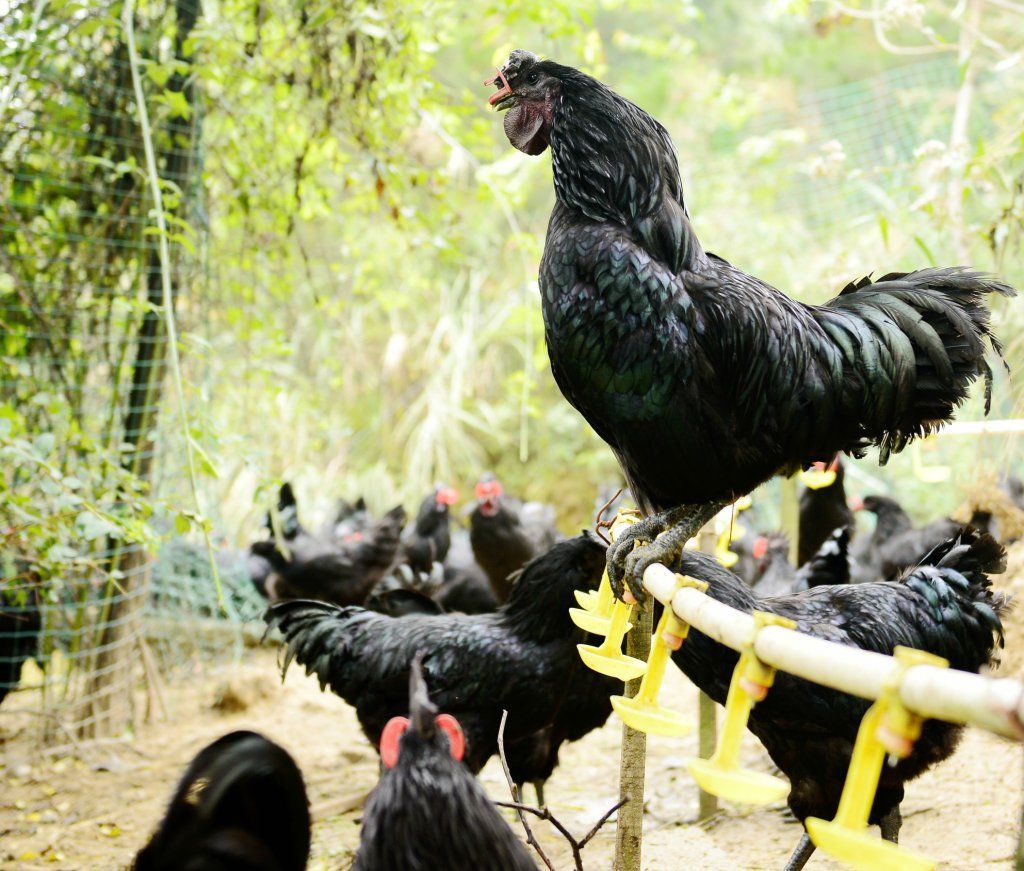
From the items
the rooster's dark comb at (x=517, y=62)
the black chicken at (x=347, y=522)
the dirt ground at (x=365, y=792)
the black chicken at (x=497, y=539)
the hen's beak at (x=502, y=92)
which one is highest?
the rooster's dark comb at (x=517, y=62)

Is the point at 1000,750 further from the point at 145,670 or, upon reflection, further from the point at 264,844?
the point at 145,670

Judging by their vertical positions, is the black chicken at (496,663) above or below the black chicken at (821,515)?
below

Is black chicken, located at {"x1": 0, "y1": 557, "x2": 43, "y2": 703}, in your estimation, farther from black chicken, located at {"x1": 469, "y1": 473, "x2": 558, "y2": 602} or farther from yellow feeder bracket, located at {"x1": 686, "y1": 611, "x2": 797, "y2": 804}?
yellow feeder bracket, located at {"x1": 686, "y1": 611, "x2": 797, "y2": 804}

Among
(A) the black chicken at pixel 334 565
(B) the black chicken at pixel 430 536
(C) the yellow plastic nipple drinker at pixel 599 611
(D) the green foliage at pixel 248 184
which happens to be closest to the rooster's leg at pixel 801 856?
(C) the yellow plastic nipple drinker at pixel 599 611

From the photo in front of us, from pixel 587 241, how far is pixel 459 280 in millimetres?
8184

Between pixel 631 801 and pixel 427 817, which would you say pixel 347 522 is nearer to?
pixel 631 801

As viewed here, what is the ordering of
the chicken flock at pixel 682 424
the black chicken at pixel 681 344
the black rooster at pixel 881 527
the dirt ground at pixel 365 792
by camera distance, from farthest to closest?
the black rooster at pixel 881 527 → the dirt ground at pixel 365 792 → the black chicken at pixel 681 344 → the chicken flock at pixel 682 424

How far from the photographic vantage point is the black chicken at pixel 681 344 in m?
2.01

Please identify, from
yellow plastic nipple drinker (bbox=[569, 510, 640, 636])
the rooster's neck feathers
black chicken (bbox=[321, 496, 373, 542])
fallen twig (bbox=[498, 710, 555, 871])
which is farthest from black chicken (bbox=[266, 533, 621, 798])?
black chicken (bbox=[321, 496, 373, 542])

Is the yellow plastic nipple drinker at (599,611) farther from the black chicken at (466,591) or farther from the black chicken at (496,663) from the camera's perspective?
the black chicken at (466,591)

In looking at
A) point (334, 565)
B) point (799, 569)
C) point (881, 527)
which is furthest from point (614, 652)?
point (334, 565)

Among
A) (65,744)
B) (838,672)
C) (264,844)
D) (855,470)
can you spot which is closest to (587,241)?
(838,672)

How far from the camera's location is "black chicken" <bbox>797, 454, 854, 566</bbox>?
17.4ft

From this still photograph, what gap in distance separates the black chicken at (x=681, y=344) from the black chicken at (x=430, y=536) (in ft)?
15.2
